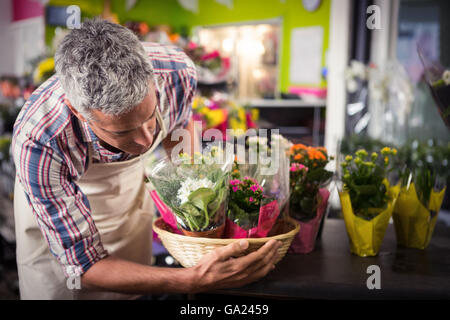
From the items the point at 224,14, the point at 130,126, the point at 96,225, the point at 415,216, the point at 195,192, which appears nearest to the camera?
the point at 195,192

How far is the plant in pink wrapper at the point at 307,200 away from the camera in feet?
3.48

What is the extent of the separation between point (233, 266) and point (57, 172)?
495 mm

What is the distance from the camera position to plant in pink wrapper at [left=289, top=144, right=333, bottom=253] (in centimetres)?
106

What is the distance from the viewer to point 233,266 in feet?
2.95

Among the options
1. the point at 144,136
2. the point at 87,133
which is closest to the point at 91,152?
the point at 87,133

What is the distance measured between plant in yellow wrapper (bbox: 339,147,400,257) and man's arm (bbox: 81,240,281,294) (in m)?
0.24

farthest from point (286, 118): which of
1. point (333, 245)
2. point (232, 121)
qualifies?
point (333, 245)

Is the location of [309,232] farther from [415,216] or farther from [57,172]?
[57,172]

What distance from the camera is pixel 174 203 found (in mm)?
926

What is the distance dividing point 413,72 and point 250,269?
2.82 m

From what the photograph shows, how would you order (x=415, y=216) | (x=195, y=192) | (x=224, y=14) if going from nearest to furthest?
(x=195, y=192), (x=415, y=216), (x=224, y=14)

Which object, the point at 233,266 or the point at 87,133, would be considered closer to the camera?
the point at 233,266

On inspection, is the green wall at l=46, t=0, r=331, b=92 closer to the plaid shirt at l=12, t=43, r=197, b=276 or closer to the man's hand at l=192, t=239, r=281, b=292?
the plaid shirt at l=12, t=43, r=197, b=276

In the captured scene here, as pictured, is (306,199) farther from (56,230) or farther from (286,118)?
(286,118)
